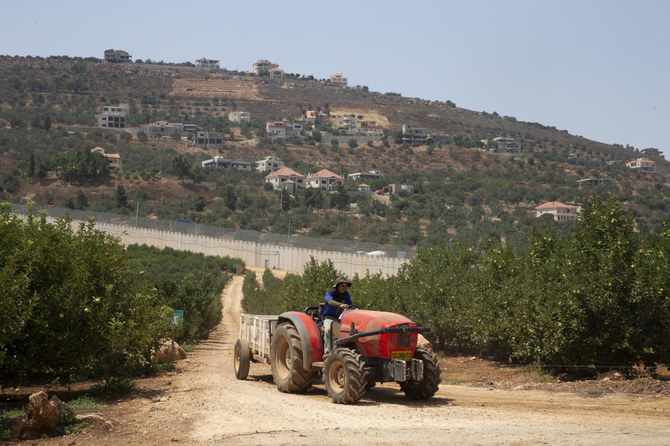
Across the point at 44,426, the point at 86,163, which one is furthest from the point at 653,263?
the point at 86,163

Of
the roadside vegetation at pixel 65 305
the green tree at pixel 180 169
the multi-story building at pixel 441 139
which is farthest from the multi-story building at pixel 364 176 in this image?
the roadside vegetation at pixel 65 305

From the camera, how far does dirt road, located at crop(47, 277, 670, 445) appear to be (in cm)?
1072

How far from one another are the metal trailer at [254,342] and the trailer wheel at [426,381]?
4242 mm

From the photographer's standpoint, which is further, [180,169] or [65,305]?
[180,169]

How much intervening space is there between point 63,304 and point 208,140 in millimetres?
178907

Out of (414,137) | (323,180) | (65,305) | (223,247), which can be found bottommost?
(223,247)

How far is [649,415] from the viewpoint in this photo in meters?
12.7

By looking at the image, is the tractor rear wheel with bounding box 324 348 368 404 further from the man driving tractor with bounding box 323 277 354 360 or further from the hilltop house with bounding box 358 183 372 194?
the hilltop house with bounding box 358 183 372 194

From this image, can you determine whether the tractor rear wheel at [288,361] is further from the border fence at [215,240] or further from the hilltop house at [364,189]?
the hilltop house at [364,189]

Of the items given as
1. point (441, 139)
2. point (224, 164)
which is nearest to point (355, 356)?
point (224, 164)

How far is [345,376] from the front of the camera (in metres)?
13.8

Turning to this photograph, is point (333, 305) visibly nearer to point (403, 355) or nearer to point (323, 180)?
point (403, 355)

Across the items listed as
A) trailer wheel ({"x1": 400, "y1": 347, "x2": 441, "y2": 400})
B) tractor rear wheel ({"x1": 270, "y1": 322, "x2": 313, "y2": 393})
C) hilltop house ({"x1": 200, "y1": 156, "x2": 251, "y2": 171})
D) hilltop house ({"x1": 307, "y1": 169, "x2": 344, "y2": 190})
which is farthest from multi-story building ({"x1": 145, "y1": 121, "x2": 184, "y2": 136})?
trailer wheel ({"x1": 400, "y1": 347, "x2": 441, "y2": 400})

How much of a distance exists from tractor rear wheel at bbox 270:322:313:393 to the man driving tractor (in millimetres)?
640
